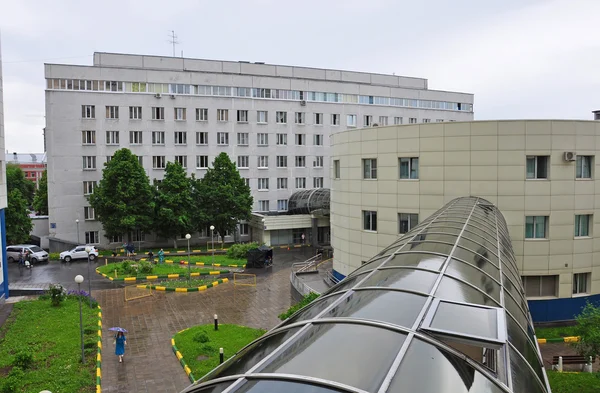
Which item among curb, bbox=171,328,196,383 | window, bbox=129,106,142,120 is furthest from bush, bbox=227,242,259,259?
curb, bbox=171,328,196,383

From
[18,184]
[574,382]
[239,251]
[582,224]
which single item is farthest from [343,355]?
[18,184]

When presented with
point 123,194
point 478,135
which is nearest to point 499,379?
point 478,135

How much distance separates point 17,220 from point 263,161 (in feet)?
75.5

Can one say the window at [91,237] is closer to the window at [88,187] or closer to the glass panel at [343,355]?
the window at [88,187]

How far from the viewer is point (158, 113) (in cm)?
4344

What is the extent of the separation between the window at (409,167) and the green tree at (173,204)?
23085mm

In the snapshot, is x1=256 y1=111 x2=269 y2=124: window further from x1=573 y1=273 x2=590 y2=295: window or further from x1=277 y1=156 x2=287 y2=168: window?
x1=573 y1=273 x2=590 y2=295: window

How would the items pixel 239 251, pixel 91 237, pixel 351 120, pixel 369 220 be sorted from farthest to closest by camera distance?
1. pixel 351 120
2. pixel 91 237
3. pixel 239 251
4. pixel 369 220

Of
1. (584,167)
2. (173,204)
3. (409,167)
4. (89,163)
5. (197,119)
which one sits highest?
(197,119)

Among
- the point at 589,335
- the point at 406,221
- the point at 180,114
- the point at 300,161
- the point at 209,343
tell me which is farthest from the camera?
the point at 300,161

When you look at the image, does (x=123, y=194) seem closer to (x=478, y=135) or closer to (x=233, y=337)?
(x=233, y=337)

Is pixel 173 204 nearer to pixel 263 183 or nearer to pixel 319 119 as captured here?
pixel 263 183

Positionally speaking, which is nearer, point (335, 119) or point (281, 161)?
point (281, 161)

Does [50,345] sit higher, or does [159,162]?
[159,162]
